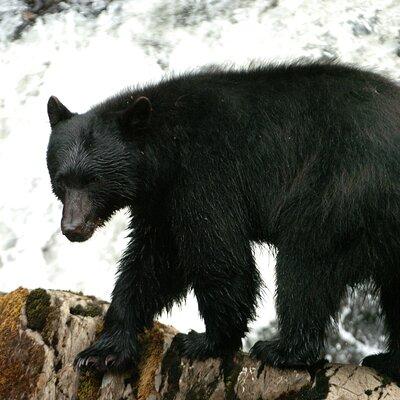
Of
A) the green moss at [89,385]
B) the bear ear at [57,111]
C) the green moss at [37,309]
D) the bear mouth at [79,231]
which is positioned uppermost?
the bear ear at [57,111]

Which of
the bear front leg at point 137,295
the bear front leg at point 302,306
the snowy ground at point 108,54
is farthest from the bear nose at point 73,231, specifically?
the snowy ground at point 108,54

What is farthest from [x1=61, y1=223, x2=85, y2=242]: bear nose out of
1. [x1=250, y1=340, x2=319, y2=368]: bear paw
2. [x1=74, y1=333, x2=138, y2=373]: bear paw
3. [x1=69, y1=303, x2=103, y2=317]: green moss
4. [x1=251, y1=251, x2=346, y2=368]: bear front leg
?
[x1=250, y1=340, x2=319, y2=368]: bear paw

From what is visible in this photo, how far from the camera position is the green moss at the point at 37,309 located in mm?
7172

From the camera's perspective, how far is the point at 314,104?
696 cm

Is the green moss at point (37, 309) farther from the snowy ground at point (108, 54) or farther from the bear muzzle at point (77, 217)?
the snowy ground at point (108, 54)

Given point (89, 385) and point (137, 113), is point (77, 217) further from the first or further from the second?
point (89, 385)

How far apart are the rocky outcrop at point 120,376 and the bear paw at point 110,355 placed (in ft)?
0.30

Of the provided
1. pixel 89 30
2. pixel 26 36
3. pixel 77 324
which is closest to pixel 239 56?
pixel 89 30

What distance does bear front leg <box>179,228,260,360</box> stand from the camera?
22.6ft

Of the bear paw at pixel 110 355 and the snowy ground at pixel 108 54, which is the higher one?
the bear paw at pixel 110 355

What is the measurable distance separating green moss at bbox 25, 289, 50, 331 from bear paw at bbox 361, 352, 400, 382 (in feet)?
8.28

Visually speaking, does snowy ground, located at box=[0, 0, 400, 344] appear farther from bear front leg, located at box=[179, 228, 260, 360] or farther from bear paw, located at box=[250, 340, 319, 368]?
bear paw, located at box=[250, 340, 319, 368]

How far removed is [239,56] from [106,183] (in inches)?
260

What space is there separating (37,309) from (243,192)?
6.14 feet
